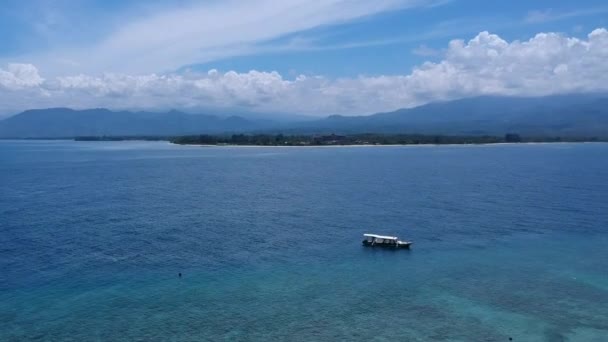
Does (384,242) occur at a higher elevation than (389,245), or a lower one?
higher

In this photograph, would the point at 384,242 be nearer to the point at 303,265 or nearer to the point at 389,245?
the point at 389,245

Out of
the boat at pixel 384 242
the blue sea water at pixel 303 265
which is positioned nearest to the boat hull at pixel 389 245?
the boat at pixel 384 242

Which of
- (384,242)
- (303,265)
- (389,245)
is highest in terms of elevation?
(384,242)

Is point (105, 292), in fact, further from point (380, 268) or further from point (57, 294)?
point (380, 268)

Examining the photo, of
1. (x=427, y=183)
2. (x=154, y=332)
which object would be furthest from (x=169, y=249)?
(x=427, y=183)

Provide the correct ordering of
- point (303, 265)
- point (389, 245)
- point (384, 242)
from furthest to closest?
point (384, 242) → point (389, 245) → point (303, 265)

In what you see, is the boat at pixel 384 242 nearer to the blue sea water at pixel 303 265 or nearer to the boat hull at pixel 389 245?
the boat hull at pixel 389 245

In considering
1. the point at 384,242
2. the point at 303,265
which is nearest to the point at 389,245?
the point at 384,242

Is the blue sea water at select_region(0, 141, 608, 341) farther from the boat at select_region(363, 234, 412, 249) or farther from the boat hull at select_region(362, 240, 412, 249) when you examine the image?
the boat at select_region(363, 234, 412, 249)
